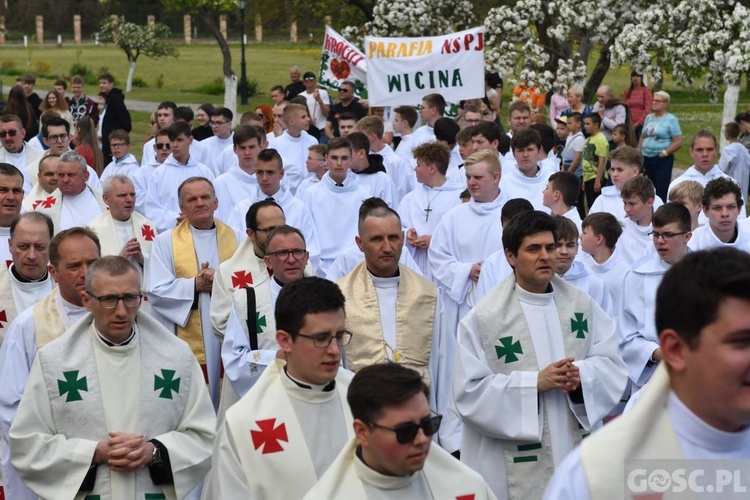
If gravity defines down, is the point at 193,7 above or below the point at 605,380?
above

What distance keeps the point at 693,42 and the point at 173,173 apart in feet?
33.5

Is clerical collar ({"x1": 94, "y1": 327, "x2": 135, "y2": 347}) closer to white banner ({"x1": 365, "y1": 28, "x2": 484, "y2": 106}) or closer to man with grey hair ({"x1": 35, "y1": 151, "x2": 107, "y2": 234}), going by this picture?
man with grey hair ({"x1": 35, "y1": 151, "x2": 107, "y2": 234})

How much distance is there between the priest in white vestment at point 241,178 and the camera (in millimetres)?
12070

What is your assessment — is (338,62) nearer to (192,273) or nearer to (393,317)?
(192,273)

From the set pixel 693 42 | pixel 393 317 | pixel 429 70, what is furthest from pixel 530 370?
pixel 693 42

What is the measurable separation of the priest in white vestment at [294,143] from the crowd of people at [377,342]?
3111 mm

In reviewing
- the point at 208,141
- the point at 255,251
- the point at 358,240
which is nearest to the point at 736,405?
the point at 358,240

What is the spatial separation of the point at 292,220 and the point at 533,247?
4.69 meters

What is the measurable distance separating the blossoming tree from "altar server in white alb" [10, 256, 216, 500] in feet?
48.2

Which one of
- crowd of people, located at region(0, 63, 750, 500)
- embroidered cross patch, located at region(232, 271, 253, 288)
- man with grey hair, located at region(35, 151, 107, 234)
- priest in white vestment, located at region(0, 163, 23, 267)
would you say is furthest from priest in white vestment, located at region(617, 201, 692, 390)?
man with grey hair, located at region(35, 151, 107, 234)

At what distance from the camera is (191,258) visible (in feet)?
29.7

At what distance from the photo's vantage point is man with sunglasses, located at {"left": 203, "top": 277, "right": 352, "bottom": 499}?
5105mm

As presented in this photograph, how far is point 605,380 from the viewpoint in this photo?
238 inches

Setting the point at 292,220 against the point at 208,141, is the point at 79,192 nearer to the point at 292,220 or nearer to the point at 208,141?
the point at 292,220
